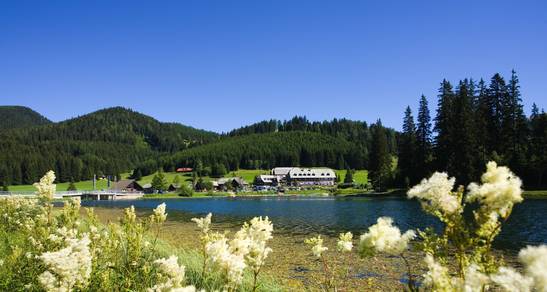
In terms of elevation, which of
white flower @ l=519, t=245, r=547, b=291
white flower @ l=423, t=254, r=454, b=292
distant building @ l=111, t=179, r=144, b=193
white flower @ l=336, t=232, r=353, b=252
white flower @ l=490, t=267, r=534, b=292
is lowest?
distant building @ l=111, t=179, r=144, b=193

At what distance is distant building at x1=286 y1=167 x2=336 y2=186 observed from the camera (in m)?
177

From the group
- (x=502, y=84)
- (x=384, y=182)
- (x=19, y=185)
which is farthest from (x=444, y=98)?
(x=19, y=185)

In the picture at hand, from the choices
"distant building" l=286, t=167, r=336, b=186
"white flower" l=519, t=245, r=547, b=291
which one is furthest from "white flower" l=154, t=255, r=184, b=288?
"distant building" l=286, t=167, r=336, b=186

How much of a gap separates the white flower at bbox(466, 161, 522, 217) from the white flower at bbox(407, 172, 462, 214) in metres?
0.13

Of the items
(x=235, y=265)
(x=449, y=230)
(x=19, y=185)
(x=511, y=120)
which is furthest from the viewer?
(x=19, y=185)

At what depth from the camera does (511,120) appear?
262 feet

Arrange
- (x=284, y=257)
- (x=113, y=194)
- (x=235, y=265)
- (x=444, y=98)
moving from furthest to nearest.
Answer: (x=113, y=194) < (x=444, y=98) < (x=284, y=257) < (x=235, y=265)

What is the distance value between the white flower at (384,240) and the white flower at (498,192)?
639 millimetres

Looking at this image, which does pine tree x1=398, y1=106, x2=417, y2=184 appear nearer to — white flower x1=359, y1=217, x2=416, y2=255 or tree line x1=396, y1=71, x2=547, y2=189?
tree line x1=396, y1=71, x2=547, y2=189

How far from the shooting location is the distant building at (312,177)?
581 feet

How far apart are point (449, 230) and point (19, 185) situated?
209 m

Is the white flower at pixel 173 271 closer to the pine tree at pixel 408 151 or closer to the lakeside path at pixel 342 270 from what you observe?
the lakeside path at pixel 342 270

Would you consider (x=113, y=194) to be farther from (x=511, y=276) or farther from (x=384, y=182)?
(x=511, y=276)

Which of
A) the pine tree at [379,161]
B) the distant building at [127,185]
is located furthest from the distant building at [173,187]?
the pine tree at [379,161]
